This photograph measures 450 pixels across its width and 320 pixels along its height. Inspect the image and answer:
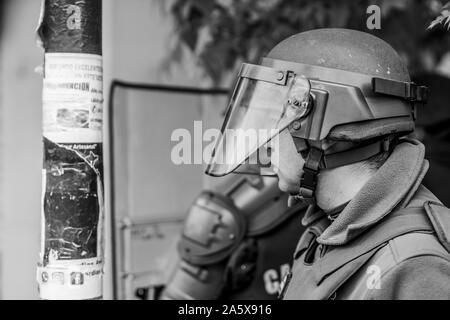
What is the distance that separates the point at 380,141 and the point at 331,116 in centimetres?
15

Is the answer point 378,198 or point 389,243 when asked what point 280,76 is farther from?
point 389,243

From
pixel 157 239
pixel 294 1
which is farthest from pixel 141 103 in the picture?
pixel 294 1

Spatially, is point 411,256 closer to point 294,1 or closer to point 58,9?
point 58,9

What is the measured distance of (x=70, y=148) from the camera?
1805 mm

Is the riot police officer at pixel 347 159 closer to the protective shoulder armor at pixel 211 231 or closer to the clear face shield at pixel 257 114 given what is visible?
the clear face shield at pixel 257 114

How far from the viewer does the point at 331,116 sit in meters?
1.94

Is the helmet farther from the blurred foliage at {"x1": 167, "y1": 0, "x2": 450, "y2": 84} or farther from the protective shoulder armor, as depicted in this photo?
the blurred foliage at {"x1": 167, "y1": 0, "x2": 450, "y2": 84}

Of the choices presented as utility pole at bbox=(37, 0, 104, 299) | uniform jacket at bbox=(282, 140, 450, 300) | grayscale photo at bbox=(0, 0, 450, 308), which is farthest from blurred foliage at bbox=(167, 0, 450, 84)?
utility pole at bbox=(37, 0, 104, 299)

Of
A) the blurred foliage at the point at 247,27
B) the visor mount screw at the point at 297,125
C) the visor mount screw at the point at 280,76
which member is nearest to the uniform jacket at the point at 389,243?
the visor mount screw at the point at 297,125

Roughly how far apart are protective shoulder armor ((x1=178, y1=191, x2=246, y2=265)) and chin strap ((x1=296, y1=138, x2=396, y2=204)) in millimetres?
744

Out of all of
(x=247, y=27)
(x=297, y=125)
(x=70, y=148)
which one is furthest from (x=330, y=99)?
(x=247, y=27)

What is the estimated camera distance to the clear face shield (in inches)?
77.8

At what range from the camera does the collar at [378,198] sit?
1.83 m
